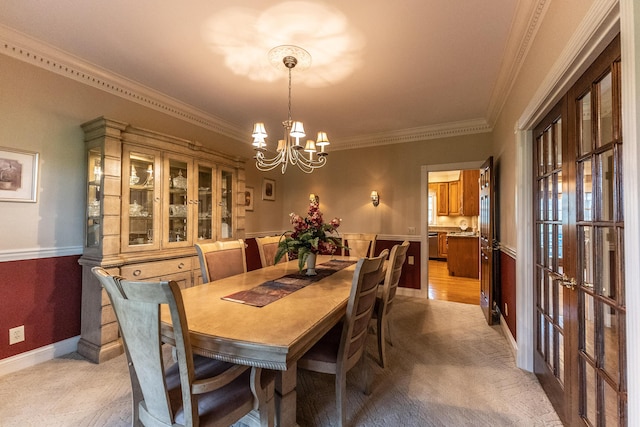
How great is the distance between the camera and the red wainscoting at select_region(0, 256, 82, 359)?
7.03 ft

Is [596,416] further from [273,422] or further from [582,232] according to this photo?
[273,422]

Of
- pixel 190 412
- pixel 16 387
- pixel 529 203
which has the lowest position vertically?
pixel 16 387

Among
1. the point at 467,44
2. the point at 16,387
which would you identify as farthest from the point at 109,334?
the point at 467,44

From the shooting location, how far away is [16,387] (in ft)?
6.46

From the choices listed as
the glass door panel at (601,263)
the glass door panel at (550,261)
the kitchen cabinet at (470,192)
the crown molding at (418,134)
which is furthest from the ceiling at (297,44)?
the kitchen cabinet at (470,192)

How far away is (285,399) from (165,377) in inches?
23.6

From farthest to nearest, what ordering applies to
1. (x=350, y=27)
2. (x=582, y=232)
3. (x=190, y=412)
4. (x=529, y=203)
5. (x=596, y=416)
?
(x=529, y=203) < (x=350, y=27) < (x=582, y=232) < (x=596, y=416) < (x=190, y=412)

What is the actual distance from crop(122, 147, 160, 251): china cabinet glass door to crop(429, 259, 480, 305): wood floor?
3.92 metres

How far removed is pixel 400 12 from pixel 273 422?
2.49m

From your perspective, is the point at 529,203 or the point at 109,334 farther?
the point at 109,334

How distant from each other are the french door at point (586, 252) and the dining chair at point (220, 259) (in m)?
2.30

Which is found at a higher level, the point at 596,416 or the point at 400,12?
the point at 400,12

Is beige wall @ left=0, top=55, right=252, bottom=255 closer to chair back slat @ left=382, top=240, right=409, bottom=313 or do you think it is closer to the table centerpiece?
the table centerpiece

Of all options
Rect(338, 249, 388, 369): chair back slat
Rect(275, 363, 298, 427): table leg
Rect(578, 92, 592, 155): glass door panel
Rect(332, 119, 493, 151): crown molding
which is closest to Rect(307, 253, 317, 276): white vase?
Rect(338, 249, 388, 369): chair back slat
